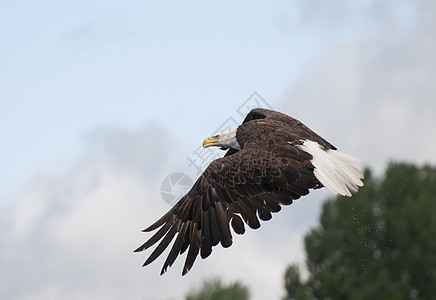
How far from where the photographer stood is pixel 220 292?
41250 millimetres

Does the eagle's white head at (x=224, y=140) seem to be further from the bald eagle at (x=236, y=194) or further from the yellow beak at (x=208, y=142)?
the bald eagle at (x=236, y=194)

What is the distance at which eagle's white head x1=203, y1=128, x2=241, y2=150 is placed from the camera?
453 inches

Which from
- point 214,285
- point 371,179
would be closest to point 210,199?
point 371,179

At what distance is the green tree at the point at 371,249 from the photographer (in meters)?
35.2

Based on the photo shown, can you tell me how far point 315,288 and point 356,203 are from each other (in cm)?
466

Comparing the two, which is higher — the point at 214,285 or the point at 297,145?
the point at 297,145

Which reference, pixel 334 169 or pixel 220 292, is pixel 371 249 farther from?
pixel 334 169

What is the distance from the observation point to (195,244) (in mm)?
9508

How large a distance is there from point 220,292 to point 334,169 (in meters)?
32.3

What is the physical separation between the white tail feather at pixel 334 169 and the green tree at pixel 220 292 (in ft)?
104

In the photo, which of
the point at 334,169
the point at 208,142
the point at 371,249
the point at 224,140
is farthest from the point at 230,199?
the point at 371,249

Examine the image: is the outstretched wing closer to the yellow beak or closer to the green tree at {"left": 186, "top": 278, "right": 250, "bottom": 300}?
the yellow beak

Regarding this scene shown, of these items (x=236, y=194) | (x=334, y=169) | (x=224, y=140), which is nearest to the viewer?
(x=236, y=194)

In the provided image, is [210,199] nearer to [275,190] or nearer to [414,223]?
[275,190]
